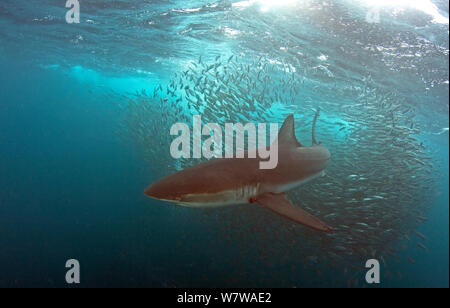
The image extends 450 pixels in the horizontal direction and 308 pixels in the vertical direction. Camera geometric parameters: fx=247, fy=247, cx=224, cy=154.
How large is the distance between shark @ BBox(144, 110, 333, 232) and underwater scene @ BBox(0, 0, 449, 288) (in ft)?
0.06

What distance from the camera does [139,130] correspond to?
38.2ft

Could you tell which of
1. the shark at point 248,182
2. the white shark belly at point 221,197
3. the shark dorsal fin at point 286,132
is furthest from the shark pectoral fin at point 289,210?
the shark dorsal fin at point 286,132

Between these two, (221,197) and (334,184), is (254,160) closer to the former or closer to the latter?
(221,197)

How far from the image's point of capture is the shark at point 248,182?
2709 mm

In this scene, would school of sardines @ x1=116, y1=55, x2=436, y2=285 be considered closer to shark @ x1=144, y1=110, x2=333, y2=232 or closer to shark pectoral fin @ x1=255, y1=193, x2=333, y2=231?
shark @ x1=144, y1=110, x2=333, y2=232

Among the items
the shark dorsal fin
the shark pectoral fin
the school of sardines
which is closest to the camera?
the shark pectoral fin

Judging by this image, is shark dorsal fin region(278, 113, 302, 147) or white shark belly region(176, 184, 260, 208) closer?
white shark belly region(176, 184, 260, 208)

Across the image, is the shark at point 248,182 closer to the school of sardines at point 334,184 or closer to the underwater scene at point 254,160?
the underwater scene at point 254,160

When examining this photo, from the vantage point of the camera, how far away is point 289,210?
2.91 metres

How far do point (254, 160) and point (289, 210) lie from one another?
927 millimetres

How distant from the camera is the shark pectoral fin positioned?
2.65m

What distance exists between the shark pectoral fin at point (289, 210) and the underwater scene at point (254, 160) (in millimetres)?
21

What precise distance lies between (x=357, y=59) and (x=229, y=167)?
1095 centimetres

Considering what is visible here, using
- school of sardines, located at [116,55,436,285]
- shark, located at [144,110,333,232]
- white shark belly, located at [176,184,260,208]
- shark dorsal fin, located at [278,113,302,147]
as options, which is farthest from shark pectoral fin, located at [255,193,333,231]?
school of sardines, located at [116,55,436,285]
